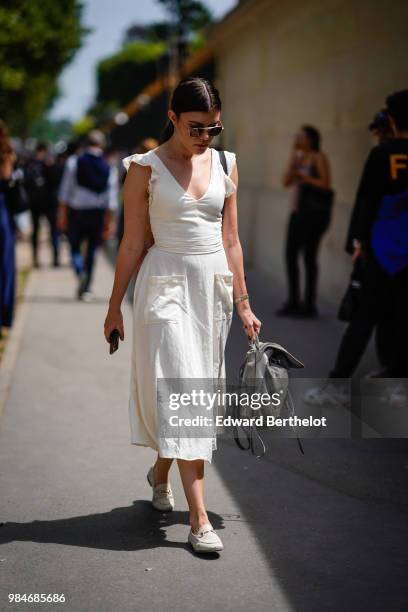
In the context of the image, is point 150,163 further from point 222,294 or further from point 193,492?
point 193,492

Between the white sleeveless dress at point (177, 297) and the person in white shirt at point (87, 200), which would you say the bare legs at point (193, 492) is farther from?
the person in white shirt at point (87, 200)

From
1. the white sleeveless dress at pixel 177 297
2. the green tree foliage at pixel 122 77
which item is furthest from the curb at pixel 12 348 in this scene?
the green tree foliage at pixel 122 77

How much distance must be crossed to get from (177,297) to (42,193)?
39.9 feet

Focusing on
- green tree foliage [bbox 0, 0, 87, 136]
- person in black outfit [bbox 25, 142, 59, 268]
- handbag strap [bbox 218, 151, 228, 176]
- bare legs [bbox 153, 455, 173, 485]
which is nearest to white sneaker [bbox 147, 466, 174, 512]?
bare legs [bbox 153, 455, 173, 485]

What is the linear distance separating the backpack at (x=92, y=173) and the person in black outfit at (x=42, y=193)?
4.05 metres

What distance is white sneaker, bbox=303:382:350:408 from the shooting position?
20.6ft

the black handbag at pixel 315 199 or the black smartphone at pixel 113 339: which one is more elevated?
the black handbag at pixel 315 199

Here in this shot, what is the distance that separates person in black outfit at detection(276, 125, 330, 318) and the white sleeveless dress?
5.37 m

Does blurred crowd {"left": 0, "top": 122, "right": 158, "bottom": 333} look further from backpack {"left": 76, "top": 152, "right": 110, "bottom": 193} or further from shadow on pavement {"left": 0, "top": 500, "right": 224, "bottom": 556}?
shadow on pavement {"left": 0, "top": 500, "right": 224, "bottom": 556}

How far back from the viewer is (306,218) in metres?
9.65

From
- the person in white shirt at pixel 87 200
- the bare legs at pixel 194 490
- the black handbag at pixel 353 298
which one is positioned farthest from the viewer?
the person in white shirt at pixel 87 200

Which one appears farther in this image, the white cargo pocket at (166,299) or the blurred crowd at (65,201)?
the blurred crowd at (65,201)

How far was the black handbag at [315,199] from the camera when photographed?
9.55m

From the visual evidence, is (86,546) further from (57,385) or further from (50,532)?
(57,385)
